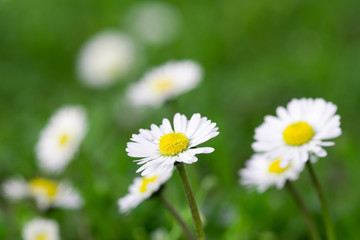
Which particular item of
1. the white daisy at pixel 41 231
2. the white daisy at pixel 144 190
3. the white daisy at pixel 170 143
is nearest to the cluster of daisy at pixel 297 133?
the white daisy at pixel 170 143

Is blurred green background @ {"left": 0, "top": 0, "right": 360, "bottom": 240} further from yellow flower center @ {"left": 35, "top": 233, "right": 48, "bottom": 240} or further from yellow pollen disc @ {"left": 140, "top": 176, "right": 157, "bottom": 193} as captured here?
yellow pollen disc @ {"left": 140, "top": 176, "right": 157, "bottom": 193}

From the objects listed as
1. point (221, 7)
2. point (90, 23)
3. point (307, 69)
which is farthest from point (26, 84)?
point (307, 69)

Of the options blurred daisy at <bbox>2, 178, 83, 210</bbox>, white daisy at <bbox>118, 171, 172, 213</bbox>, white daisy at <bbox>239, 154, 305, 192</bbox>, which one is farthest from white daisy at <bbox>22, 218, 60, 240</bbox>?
white daisy at <bbox>239, 154, 305, 192</bbox>

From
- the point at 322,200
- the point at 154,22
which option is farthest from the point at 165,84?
the point at 154,22

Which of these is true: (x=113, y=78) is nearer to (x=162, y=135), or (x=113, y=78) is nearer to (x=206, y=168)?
(x=206, y=168)

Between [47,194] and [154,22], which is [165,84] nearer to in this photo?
[47,194]

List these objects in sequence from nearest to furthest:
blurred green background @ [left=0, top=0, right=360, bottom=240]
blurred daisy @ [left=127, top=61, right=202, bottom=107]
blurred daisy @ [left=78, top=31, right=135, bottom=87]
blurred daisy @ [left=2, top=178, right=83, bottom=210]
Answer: blurred daisy @ [left=2, top=178, right=83, bottom=210] → blurred green background @ [left=0, top=0, right=360, bottom=240] → blurred daisy @ [left=127, top=61, right=202, bottom=107] → blurred daisy @ [left=78, top=31, right=135, bottom=87]

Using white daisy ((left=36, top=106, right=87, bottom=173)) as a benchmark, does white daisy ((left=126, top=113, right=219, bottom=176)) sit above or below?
below
